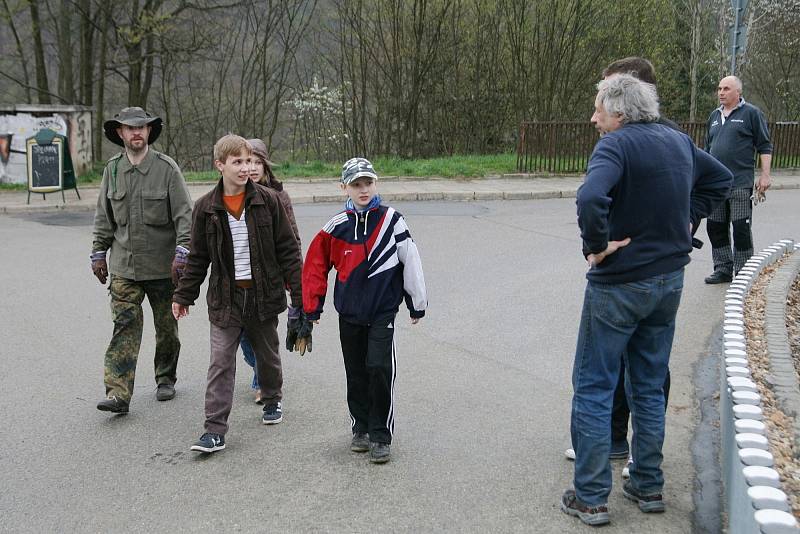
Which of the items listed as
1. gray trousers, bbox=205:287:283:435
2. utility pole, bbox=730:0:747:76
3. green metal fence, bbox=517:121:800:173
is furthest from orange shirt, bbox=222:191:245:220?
green metal fence, bbox=517:121:800:173

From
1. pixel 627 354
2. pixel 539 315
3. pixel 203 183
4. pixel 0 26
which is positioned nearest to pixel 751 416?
pixel 627 354

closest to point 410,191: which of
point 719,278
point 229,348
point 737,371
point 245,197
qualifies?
point 719,278

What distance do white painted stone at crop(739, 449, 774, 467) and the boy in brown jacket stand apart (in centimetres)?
266

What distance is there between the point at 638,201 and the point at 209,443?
2737 millimetres

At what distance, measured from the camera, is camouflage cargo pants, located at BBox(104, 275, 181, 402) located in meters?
5.53

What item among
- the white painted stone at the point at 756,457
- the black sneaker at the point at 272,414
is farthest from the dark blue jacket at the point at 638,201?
the black sneaker at the point at 272,414

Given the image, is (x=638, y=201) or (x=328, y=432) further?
(x=328, y=432)

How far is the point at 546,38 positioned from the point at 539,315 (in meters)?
17.9

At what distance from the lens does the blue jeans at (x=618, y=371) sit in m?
3.88

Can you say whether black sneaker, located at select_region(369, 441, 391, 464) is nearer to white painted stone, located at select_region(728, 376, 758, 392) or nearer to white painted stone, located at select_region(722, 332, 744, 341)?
white painted stone, located at select_region(728, 376, 758, 392)

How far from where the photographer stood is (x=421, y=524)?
158 inches

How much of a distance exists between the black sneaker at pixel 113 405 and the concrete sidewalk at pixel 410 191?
1060cm

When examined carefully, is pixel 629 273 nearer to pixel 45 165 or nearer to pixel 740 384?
pixel 740 384

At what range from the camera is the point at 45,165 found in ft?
52.9
